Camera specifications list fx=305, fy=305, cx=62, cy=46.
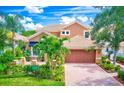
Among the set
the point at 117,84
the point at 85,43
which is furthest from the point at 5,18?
the point at 117,84

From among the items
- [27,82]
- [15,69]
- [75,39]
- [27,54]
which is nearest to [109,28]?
[75,39]

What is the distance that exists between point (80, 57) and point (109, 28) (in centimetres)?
133

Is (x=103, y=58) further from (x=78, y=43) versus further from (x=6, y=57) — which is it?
(x=6, y=57)

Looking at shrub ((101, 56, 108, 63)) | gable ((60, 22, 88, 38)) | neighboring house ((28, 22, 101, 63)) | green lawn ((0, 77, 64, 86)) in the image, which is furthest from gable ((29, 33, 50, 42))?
shrub ((101, 56, 108, 63))

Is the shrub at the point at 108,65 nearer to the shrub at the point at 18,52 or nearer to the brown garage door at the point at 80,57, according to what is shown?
the brown garage door at the point at 80,57

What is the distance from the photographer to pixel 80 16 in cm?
901

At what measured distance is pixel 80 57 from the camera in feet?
31.7

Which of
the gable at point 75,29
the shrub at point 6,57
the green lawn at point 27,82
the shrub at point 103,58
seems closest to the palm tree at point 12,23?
the shrub at point 6,57

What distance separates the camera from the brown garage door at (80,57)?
9.58 meters

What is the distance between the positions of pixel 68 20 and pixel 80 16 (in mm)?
378

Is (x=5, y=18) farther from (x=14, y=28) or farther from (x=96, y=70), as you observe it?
(x=96, y=70)
